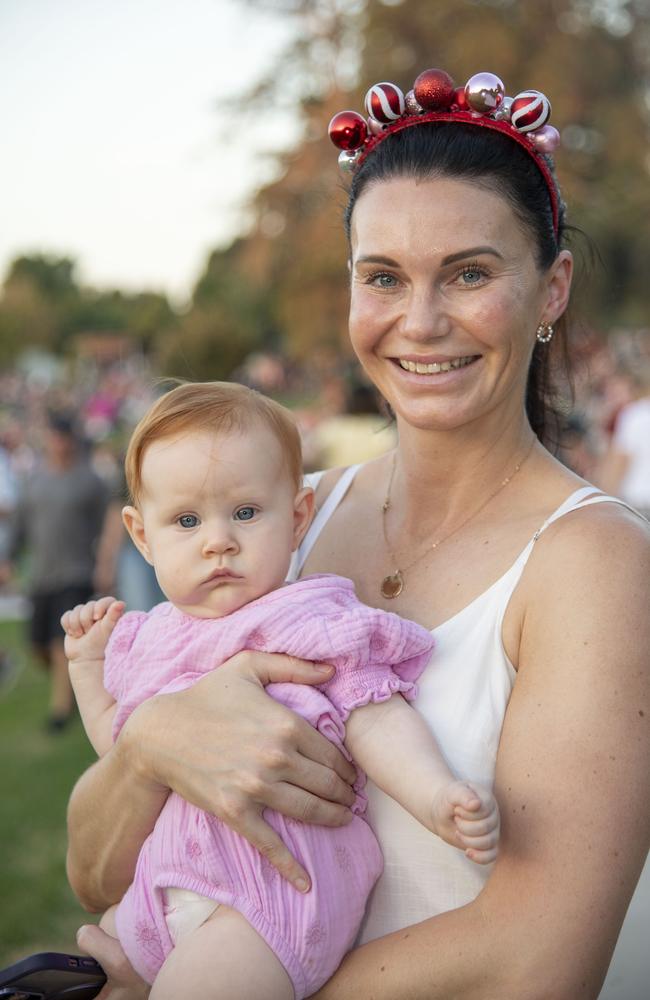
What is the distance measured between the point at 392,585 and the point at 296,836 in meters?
0.66

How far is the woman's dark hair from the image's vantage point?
2125 mm

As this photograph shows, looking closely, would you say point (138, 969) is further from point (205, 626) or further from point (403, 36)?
point (403, 36)

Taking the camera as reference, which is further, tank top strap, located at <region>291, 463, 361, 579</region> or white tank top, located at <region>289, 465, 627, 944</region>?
tank top strap, located at <region>291, 463, 361, 579</region>

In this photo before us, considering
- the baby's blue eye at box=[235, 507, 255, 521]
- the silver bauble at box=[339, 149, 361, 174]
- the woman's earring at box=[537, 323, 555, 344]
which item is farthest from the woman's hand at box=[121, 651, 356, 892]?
the silver bauble at box=[339, 149, 361, 174]

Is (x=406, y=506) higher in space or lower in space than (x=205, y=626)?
higher

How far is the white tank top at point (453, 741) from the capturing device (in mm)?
1925

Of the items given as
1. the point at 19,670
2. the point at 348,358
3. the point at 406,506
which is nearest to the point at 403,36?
the point at 348,358

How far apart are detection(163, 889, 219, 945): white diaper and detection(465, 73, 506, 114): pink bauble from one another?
1725mm

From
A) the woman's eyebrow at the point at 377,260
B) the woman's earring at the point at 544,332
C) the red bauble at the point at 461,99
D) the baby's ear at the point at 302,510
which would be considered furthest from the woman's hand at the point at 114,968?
the red bauble at the point at 461,99

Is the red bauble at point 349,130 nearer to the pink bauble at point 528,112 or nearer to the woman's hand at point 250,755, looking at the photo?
the pink bauble at point 528,112

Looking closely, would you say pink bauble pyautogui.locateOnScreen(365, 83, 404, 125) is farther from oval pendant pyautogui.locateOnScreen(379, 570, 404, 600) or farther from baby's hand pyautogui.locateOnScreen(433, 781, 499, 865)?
baby's hand pyautogui.locateOnScreen(433, 781, 499, 865)

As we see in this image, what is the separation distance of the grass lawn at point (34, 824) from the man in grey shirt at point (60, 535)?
520 millimetres

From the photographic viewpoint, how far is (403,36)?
19766 mm

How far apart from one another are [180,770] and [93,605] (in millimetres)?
587
